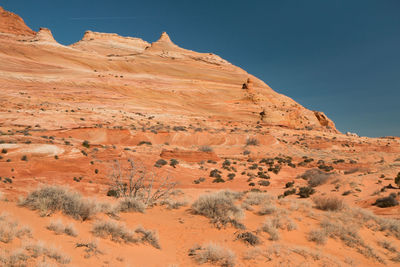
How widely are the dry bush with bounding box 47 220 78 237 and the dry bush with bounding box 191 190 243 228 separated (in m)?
3.76

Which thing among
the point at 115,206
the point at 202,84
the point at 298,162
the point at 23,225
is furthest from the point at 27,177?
the point at 202,84

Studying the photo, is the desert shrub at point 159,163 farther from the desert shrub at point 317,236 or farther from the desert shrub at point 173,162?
the desert shrub at point 317,236

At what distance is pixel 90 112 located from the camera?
121ft

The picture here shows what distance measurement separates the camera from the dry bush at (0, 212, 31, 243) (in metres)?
3.96

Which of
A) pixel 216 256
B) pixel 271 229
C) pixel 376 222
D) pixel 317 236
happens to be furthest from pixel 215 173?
pixel 216 256

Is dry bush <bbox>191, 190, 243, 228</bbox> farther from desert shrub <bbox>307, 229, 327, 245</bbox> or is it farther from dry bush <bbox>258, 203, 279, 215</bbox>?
desert shrub <bbox>307, 229, 327, 245</bbox>

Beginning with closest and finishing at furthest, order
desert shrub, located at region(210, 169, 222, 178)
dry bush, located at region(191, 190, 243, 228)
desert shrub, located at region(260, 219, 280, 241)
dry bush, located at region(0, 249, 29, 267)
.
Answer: dry bush, located at region(0, 249, 29, 267), desert shrub, located at region(260, 219, 280, 241), dry bush, located at region(191, 190, 243, 228), desert shrub, located at region(210, 169, 222, 178)

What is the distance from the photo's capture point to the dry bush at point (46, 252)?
12.6 feet

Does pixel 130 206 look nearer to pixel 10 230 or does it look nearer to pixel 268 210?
pixel 10 230

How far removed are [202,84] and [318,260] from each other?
2360 inches

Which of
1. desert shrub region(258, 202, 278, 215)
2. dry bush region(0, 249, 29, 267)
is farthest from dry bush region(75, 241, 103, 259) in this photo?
desert shrub region(258, 202, 278, 215)

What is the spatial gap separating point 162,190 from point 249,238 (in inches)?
298

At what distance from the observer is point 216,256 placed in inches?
203

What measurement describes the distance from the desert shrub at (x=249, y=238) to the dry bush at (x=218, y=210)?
27.9 inches
